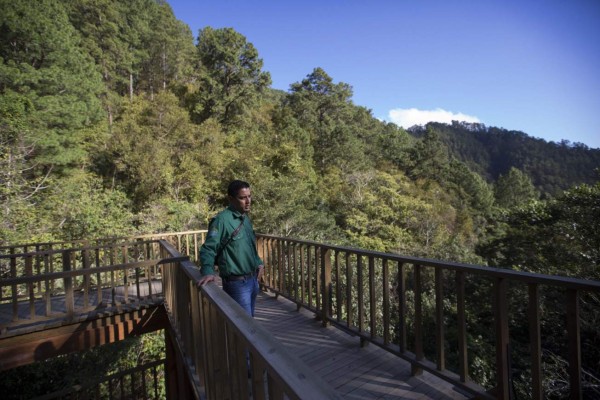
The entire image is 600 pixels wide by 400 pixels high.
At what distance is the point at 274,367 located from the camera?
89cm

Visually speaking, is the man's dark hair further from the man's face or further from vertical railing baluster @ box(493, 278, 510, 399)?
vertical railing baluster @ box(493, 278, 510, 399)

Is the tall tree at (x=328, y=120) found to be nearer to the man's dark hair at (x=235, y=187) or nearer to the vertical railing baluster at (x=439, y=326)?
the man's dark hair at (x=235, y=187)

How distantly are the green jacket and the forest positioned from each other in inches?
299

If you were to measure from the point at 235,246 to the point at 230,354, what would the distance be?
107 centimetres

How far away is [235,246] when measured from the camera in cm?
242

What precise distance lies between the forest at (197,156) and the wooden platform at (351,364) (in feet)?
20.4

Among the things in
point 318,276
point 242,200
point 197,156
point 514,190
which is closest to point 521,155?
point 514,190

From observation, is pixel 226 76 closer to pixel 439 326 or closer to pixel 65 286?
pixel 65 286

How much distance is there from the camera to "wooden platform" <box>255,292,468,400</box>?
2.28m

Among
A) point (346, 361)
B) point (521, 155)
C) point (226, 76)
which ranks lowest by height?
point (346, 361)

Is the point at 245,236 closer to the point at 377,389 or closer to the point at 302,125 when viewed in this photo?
the point at 377,389

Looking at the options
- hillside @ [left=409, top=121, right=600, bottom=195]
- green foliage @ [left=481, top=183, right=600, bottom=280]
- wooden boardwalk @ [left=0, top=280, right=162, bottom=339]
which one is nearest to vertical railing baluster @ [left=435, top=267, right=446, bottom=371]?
wooden boardwalk @ [left=0, top=280, right=162, bottom=339]

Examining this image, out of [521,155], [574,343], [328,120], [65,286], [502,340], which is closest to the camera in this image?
[574,343]

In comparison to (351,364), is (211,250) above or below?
above
